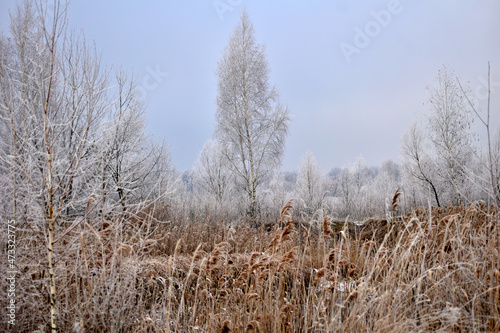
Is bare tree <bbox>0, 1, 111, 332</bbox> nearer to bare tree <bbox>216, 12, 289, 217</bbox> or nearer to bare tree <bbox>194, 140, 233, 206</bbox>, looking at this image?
bare tree <bbox>216, 12, 289, 217</bbox>

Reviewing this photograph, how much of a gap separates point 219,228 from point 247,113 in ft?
25.4

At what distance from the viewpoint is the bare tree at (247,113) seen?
1429cm

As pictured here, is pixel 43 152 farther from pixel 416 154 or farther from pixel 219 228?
pixel 416 154

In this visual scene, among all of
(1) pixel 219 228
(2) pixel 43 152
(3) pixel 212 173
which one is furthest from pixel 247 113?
(2) pixel 43 152

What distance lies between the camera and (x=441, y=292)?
8.16ft

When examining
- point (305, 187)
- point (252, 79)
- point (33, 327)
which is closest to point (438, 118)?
point (305, 187)

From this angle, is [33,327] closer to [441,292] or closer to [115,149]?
[441,292]

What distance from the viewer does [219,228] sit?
781cm

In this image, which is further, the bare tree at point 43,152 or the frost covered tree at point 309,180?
the frost covered tree at point 309,180

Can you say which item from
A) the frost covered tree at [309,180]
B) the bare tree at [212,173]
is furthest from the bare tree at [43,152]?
the bare tree at [212,173]

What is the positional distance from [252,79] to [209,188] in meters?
10.7

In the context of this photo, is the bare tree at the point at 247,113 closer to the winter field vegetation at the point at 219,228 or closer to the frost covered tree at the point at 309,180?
the winter field vegetation at the point at 219,228

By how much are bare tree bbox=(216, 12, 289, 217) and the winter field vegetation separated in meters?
0.07

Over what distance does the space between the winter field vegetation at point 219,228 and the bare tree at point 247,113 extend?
0.23 feet
